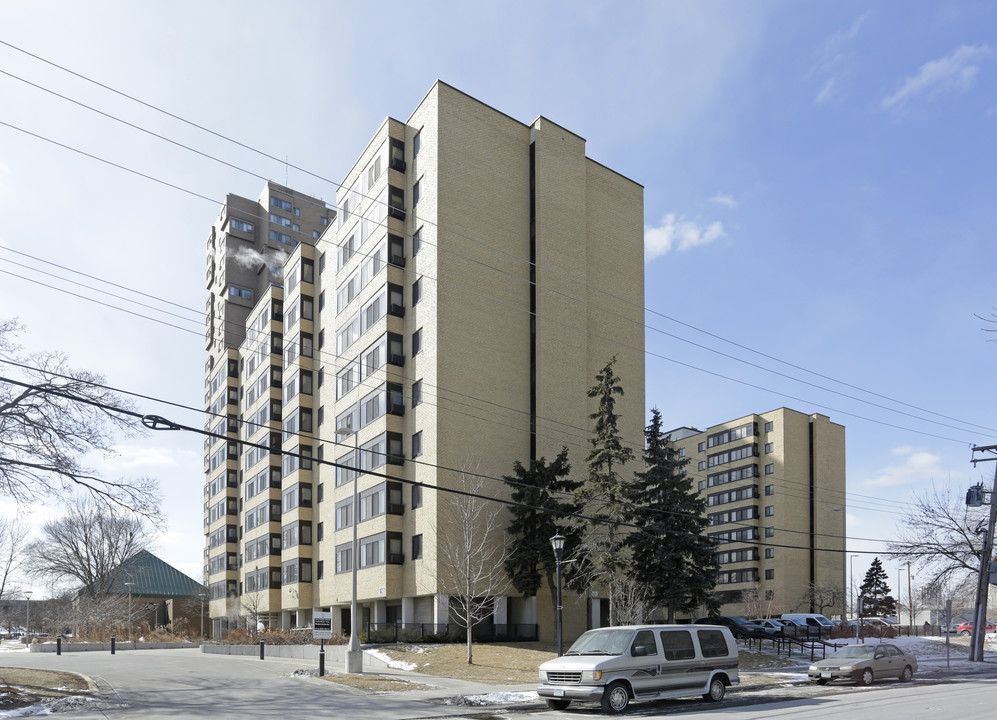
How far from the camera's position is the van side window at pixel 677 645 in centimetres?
2077

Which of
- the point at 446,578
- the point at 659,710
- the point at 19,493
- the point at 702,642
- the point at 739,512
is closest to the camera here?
the point at 659,710

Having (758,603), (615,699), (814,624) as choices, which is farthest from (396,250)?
(758,603)

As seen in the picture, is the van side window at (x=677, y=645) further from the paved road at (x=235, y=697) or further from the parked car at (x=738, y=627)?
the parked car at (x=738, y=627)

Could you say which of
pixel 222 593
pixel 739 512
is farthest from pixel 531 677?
pixel 739 512

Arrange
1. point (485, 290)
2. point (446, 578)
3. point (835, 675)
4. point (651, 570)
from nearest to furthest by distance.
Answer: point (835, 675), point (651, 570), point (446, 578), point (485, 290)

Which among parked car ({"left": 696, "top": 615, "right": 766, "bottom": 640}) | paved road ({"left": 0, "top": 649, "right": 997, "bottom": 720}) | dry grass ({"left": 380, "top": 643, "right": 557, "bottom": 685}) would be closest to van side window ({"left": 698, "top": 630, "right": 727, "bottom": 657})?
paved road ({"left": 0, "top": 649, "right": 997, "bottom": 720})

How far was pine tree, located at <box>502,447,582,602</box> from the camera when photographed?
43.1 m

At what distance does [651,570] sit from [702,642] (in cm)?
1983

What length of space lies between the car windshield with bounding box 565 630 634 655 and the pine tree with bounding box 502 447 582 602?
20870 mm

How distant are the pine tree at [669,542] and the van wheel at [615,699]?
69.6ft

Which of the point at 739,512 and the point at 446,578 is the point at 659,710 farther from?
the point at 739,512

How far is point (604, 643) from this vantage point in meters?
20.6

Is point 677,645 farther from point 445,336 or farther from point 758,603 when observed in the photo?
point 758,603

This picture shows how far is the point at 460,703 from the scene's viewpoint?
22.1m
